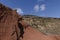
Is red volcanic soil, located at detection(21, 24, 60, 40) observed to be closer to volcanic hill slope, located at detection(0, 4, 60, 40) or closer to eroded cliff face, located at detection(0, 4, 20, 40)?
volcanic hill slope, located at detection(0, 4, 60, 40)

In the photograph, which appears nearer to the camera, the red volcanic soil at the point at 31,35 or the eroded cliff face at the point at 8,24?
the eroded cliff face at the point at 8,24

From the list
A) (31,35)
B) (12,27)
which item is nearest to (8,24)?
(12,27)

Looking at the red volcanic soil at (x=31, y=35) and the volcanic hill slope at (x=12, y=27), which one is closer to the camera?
Answer: the volcanic hill slope at (x=12, y=27)

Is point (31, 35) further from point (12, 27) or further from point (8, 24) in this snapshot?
point (8, 24)

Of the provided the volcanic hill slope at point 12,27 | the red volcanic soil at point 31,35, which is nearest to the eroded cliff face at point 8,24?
the volcanic hill slope at point 12,27

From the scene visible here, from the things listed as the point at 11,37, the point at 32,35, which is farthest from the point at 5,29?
the point at 32,35

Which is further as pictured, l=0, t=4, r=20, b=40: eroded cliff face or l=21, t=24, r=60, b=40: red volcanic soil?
l=21, t=24, r=60, b=40: red volcanic soil

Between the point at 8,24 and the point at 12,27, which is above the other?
the point at 8,24

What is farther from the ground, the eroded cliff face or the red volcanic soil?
the eroded cliff face

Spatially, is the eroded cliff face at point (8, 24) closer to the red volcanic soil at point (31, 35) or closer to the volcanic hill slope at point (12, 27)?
the volcanic hill slope at point (12, 27)

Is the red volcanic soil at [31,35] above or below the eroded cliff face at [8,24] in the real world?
below

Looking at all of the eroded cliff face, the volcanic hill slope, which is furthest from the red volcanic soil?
the eroded cliff face

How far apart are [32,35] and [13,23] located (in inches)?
55.1

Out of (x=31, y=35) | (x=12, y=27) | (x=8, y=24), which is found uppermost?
(x=8, y=24)
